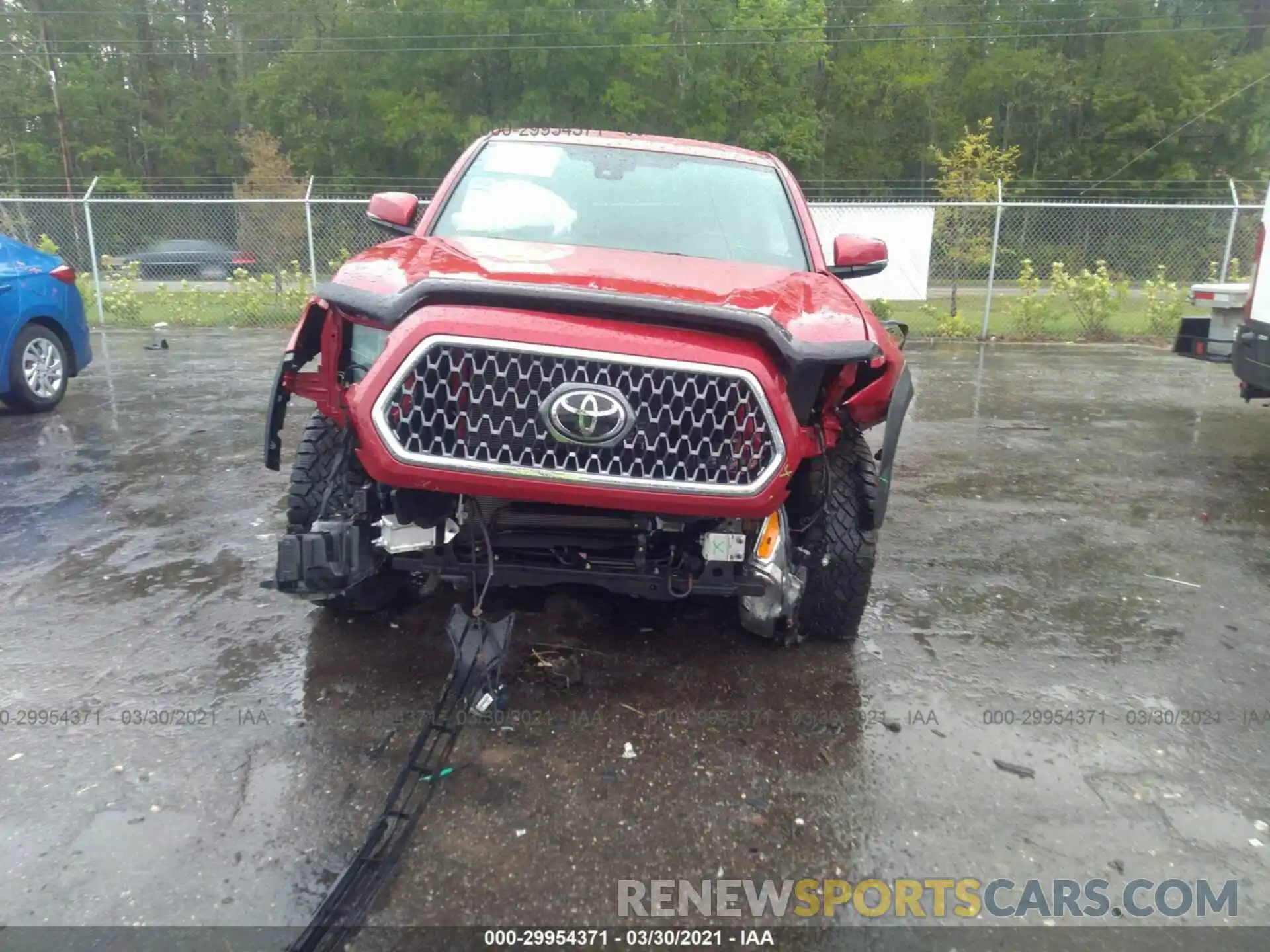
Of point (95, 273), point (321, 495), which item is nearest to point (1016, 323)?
point (321, 495)

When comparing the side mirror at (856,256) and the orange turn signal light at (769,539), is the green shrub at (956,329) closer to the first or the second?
the side mirror at (856,256)

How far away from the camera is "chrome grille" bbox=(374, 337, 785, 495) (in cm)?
255

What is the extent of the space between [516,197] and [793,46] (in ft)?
118

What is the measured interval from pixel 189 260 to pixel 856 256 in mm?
15248

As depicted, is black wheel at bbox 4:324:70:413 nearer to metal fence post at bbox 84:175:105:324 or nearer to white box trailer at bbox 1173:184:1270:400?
metal fence post at bbox 84:175:105:324

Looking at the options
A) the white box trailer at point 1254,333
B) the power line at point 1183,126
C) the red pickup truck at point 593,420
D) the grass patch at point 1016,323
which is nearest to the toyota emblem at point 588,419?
the red pickup truck at point 593,420

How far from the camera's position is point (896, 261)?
43.2 feet

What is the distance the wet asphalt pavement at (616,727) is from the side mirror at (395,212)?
1671mm

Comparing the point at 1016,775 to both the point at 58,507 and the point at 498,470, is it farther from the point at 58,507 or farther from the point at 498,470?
the point at 58,507

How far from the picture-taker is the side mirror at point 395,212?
4.25 m

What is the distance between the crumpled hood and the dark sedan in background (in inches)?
496

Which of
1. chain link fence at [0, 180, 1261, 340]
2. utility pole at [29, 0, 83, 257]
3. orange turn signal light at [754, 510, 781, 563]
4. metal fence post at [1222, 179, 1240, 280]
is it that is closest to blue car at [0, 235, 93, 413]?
chain link fence at [0, 180, 1261, 340]

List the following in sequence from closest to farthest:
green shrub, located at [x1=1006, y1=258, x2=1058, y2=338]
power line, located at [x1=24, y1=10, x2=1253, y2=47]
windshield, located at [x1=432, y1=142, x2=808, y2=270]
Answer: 1. windshield, located at [x1=432, y1=142, x2=808, y2=270]
2. green shrub, located at [x1=1006, y1=258, x2=1058, y2=338]
3. power line, located at [x1=24, y1=10, x2=1253, y2=47]

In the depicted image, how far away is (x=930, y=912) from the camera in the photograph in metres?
2.28
